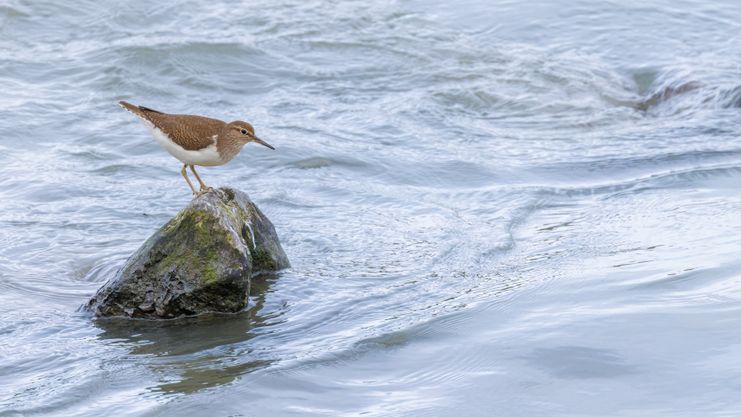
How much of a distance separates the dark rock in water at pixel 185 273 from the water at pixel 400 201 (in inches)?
5.5

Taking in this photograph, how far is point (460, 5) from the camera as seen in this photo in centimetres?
1594

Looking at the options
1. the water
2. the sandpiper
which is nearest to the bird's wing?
the sandpiper

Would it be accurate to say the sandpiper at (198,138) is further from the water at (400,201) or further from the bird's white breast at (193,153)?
the water at (400,201)

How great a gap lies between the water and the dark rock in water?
5.5 inches

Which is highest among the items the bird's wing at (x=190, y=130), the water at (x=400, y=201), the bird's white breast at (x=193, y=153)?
the bird's wing at (x=190, y=130)

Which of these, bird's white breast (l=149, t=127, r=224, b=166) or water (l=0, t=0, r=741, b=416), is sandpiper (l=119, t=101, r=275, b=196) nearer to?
bird's white breast (l=149, t=127, r=224, b=166)

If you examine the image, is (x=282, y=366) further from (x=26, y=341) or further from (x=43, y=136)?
(x=43, y=136)

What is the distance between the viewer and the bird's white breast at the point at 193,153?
692 cm

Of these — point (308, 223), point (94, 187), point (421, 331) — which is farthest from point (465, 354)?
point (94, 187)

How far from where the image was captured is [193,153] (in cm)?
695

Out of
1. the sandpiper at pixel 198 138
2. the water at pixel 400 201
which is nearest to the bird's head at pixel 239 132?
the sandpiper at pixel 198 138

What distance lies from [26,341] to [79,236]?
210cm

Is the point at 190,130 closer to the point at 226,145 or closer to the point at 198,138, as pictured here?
the point at 198,138

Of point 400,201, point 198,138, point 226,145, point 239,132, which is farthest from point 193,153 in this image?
point 400,201
